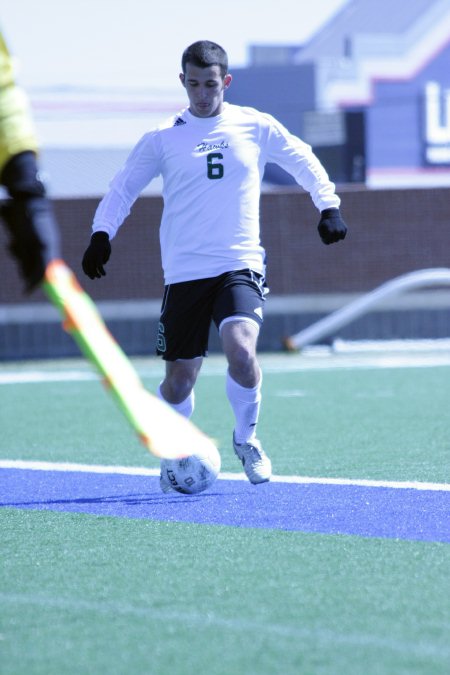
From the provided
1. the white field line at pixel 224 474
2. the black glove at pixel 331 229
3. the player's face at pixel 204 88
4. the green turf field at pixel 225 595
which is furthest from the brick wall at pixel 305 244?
the black glove at pixel 331 229

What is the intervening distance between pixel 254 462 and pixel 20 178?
2.78m

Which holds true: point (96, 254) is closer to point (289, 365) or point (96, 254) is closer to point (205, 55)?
point (205, 55)

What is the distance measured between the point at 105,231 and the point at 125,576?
252 centimetres

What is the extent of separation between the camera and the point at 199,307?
749 cm

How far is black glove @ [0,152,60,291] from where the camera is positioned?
4.84 m

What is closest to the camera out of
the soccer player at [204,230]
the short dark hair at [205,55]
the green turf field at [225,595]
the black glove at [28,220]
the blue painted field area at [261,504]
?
the green turf field at [225,595]

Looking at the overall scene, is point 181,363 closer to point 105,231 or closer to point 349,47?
point 105,231

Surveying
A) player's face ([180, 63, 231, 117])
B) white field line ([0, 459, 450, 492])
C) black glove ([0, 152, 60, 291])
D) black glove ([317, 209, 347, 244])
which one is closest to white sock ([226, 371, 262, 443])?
white field line ([0, 459, 450, 492])

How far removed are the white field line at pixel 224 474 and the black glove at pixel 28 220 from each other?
303 cm

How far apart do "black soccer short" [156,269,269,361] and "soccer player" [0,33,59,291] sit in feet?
7.92

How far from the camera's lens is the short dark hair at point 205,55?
7324 millimetres

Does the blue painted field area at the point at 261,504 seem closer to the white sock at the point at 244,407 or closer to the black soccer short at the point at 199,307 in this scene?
the white sock at the point at 244,407

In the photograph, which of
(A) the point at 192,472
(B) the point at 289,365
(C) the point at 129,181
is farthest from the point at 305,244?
(A) the point at 192,472

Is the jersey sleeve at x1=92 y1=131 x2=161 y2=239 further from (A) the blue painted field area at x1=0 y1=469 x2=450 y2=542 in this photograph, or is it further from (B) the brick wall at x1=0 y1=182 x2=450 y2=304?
(B) the brick wall at x1=0 y1=182 x2=450 y2=304
